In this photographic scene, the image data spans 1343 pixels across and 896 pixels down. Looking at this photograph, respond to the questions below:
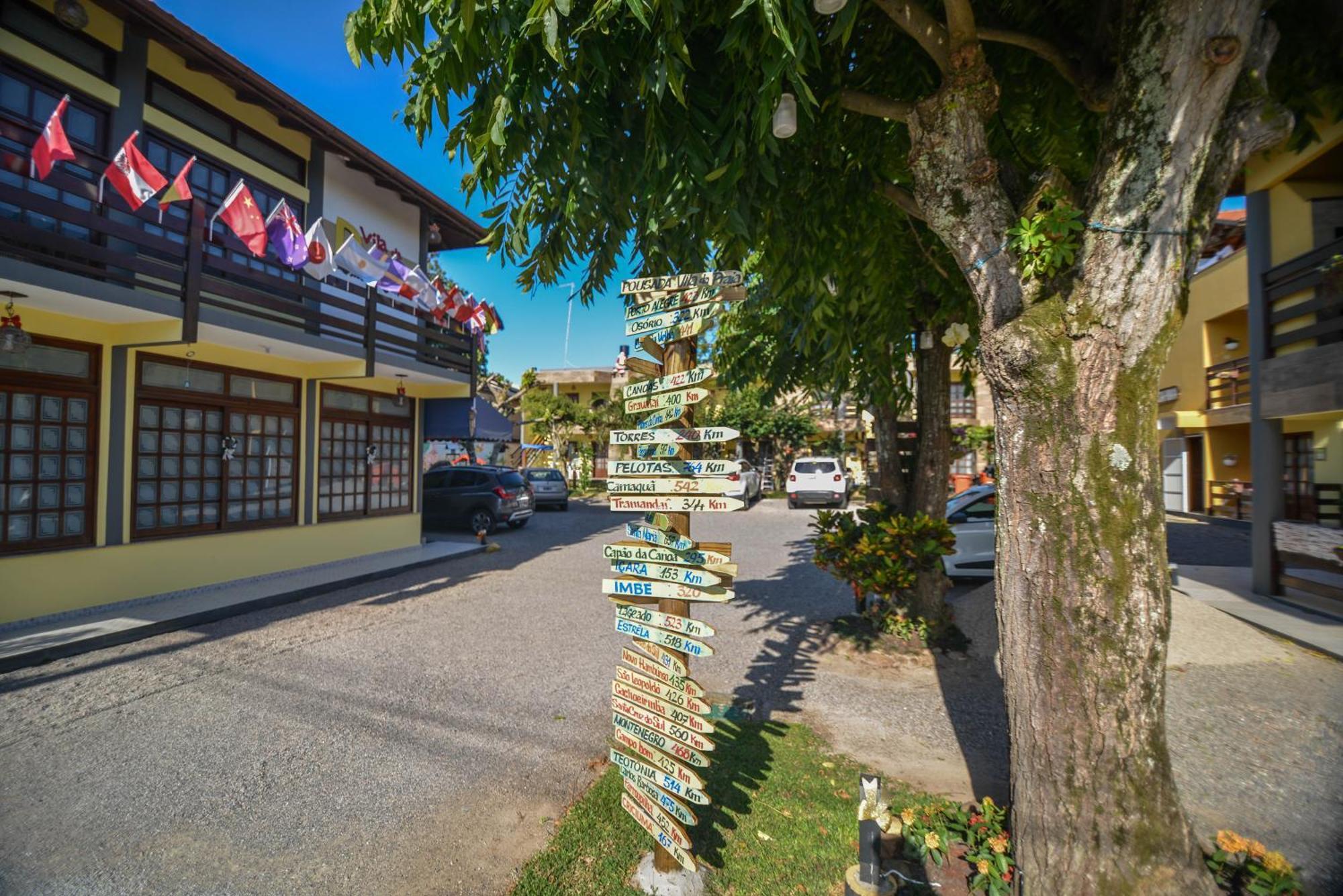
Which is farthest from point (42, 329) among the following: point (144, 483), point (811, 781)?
point (811, 781)

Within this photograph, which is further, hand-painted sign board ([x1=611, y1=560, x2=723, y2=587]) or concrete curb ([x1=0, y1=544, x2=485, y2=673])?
concrete curb ([x1=0, y1=544, x2=485, y2=673])

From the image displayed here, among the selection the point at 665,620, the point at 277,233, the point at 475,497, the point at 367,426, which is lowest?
the point at 475,497

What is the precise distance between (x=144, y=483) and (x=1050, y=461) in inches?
393

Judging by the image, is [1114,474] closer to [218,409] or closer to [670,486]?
[670,486]

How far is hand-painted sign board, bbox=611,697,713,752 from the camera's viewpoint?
8.91 ft

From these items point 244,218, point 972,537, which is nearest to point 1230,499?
point 972,537

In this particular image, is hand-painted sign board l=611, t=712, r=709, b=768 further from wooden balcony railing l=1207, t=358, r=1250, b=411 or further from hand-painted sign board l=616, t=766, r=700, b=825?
wooden balcony railing l=1207, t=358, r=1250, b=411

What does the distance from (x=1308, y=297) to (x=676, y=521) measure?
961cm

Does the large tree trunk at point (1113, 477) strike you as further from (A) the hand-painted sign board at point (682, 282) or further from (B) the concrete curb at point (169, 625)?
(B) the concrete curb at point (169, 625)

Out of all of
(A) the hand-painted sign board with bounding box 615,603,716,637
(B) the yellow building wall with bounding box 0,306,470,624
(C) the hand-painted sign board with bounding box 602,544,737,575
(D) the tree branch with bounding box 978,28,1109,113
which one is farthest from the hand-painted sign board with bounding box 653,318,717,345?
(B) the yellow building wall with bounding box 0,306,470,624

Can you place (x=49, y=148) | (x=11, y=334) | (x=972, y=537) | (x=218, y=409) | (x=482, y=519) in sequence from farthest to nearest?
(x=482, y=519)
(x=972, y=537)
(x=218, y=409)
(x=11, y=334)
(x=49, y=148)

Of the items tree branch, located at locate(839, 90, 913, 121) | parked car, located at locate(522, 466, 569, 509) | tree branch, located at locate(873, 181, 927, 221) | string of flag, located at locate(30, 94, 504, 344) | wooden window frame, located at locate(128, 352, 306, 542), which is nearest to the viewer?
tree branch, located at locate(839, 90, 913, 121)

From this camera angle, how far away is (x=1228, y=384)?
619 inches

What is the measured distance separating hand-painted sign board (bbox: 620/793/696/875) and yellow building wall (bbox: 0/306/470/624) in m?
7.63
